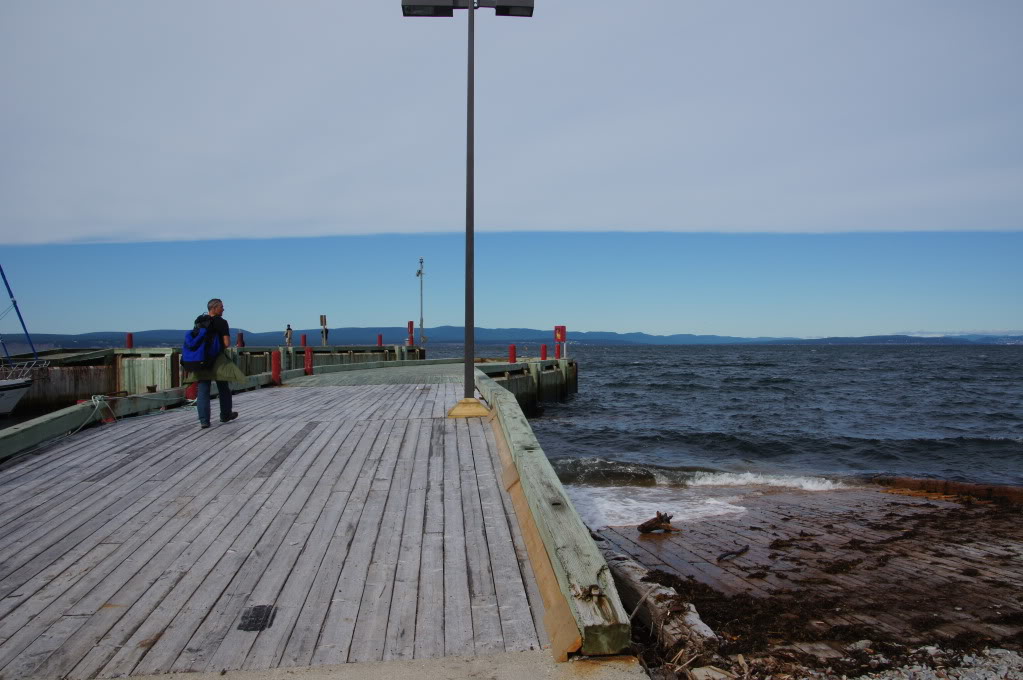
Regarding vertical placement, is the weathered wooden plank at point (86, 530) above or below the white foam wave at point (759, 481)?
above

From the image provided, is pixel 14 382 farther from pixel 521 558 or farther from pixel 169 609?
pixel 521 558

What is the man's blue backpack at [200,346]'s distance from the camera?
8547 millimetres

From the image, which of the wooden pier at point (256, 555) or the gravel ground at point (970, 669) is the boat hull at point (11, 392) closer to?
the wooden pier at point (256, 555)

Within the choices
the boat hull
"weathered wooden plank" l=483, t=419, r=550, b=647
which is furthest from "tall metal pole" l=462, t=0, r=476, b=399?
the boat hull

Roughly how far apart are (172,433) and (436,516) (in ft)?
15.6

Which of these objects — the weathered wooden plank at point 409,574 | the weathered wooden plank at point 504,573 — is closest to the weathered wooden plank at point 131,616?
the weathered wooden plank at point 409,574

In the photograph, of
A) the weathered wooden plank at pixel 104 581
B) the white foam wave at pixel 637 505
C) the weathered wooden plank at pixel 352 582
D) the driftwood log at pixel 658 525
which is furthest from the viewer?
the white foam wave at pixel 637 505

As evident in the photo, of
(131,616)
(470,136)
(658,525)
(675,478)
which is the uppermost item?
(470,136)

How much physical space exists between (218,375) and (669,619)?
6.76 m

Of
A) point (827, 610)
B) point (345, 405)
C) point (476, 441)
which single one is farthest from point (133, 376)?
point (827, 610)

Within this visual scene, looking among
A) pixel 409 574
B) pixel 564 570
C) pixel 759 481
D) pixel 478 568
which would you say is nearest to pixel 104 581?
pixel 409 574

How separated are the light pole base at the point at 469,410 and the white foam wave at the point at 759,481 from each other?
584cm

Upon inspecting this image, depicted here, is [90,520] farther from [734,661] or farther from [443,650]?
[734,661]

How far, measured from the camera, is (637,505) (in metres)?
11.1
